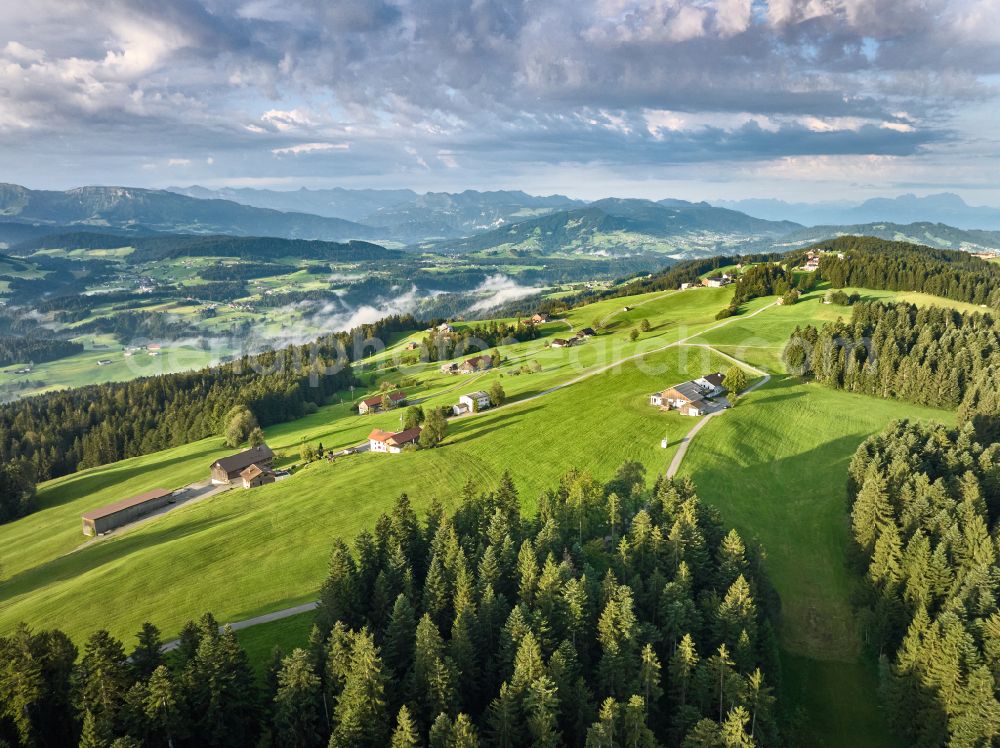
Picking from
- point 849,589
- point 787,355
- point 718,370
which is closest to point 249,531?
point 849,589

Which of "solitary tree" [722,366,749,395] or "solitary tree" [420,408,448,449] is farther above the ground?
"solitary tree" [722,366,749,395]

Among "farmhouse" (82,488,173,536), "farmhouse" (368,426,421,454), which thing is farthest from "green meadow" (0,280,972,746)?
"farmhouse" (368,426,421,454)

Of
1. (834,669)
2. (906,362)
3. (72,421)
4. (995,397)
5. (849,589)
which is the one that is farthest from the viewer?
(72,421)

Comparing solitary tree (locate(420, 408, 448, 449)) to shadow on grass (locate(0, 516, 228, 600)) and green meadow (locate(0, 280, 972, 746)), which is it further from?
shadow on grass (locate(0, 516, 228, 600))

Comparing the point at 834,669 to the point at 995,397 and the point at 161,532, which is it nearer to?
the point at 995,397

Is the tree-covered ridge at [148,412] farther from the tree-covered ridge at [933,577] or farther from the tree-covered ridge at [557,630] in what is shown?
the tree-covered ridge at [933,577]

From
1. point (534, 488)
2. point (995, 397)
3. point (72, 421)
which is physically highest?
point (995, 397)
